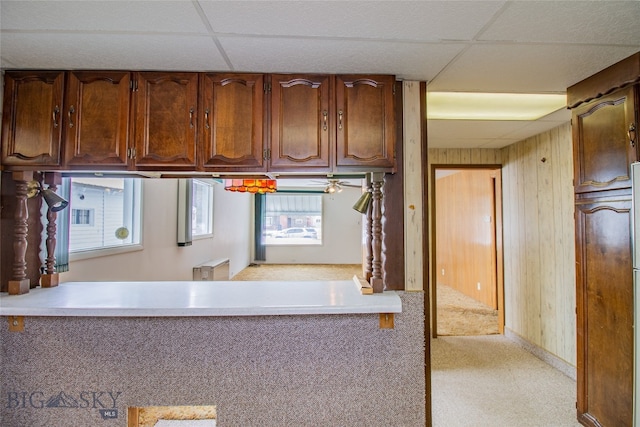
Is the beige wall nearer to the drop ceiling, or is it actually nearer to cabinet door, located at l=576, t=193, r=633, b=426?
cabinet door, located at l=576, t=193, r=633, b=426

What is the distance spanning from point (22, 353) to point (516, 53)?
322cm

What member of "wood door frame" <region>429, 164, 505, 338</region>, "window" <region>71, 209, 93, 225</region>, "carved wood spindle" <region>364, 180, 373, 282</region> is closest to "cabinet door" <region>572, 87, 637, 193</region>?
"carved wood spindle" <region>364, 180, 373, 282</region>

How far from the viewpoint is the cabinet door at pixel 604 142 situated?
1785 mm

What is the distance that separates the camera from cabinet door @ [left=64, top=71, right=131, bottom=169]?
6.23 feet

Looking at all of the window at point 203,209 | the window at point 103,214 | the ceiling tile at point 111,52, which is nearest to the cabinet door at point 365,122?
the ceiling tile at point 111,52

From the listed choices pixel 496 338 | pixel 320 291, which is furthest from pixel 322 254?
pixel 320 291

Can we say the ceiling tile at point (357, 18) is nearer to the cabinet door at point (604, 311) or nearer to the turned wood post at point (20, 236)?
the cabinet door at point (604, 311)

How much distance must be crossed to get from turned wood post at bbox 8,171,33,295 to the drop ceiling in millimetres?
660

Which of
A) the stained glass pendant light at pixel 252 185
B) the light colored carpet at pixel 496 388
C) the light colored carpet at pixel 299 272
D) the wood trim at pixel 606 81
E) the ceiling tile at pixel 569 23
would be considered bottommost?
the light colored carpet at pixel 496 388

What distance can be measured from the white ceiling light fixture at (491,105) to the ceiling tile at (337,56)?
77cm

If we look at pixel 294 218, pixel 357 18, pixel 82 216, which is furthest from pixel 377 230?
pixel 294 218

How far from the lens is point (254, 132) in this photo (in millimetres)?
1931

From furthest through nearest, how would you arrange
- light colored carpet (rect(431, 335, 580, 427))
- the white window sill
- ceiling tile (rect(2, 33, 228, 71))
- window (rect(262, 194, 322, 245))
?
window (rect(262, 194, 322, 245)) → the white window sill → light colored carpet (rect(431, 335, 580, 427)) → ceiling tile (rect(2, 33, 228, 71))

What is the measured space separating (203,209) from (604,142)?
17.9ft
